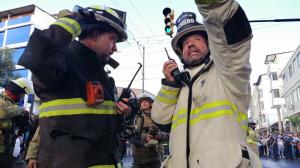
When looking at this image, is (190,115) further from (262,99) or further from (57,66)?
(262,99)

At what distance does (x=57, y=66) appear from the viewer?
2434 millimetres

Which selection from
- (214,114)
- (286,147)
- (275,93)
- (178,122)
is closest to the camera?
(214,114)

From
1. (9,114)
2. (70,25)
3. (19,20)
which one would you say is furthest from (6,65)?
(70,25)

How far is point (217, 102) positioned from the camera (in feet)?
7.93

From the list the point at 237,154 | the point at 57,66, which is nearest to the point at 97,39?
the point at 57,66

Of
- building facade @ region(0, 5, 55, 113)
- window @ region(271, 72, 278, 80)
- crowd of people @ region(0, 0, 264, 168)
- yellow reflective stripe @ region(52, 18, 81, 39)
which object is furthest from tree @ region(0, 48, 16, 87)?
window @ region(271, 72, 278, 80)

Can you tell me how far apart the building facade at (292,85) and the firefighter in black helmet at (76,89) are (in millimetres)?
45724

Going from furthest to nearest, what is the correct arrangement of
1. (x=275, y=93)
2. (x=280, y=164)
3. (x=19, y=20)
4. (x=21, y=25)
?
1. (x=275, y=93)
2. (x=19, y=20)
3. (x=21, y=25)
4. (x=280, y=164)

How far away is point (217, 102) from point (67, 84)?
4.33 ft

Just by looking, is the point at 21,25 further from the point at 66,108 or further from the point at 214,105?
the point at 214,105

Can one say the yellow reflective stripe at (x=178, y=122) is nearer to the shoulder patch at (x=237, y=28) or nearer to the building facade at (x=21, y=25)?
the shoulder patch at (x=237, y=28)

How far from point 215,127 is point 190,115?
0.29m

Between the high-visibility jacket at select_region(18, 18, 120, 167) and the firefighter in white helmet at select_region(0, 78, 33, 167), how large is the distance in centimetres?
332

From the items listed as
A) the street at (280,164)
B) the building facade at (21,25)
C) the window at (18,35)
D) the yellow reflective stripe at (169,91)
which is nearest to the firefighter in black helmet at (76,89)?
the yellow reflective stripe at (169,91)
